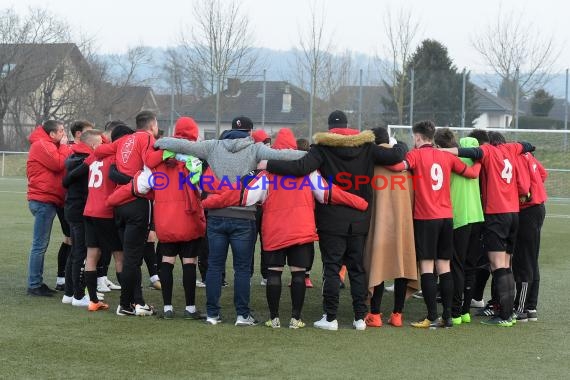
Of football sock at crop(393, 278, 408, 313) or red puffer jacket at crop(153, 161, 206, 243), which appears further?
football sock at crop(393, 278, 408, 313)

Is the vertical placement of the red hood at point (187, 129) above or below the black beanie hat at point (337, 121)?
below

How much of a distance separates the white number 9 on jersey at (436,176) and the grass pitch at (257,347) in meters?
1.36

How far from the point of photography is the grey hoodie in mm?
7621

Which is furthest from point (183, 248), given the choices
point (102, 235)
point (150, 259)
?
point (150, 259)

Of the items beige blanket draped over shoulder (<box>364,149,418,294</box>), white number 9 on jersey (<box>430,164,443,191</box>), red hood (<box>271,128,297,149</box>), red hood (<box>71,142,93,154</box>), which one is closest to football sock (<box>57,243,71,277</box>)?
red hood (<box>71,142,93,154</box>)

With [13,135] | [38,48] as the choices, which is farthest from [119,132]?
[38,48]

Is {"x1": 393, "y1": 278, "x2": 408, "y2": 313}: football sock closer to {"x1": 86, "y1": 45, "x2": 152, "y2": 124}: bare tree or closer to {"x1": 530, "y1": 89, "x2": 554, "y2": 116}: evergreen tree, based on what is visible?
{"x1": 530, "y1": 89, "x2": 554, "y2": 116}: evergreen tree

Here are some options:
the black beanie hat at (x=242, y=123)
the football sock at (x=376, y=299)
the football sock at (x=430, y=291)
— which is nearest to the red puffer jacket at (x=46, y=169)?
the black beanie hat at (x=242, y=123)

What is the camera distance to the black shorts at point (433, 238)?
25.6 feet

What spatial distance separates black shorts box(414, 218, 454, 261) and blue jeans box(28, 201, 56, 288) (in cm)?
409

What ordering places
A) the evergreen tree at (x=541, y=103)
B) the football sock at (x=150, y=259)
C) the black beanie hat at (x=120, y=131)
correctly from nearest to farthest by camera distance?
1. the black beanie hat at (x=120, y=131)
2. the football sock at (x=150, y=259)
3. the evergreen tree at (x=541, y=103)

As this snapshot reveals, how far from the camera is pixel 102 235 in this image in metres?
8.35

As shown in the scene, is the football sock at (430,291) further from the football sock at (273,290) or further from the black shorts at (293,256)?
the football sock at (273,290)

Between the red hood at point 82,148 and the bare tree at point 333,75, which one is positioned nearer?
the red hood at point 82,148
